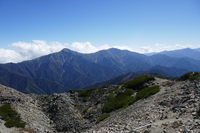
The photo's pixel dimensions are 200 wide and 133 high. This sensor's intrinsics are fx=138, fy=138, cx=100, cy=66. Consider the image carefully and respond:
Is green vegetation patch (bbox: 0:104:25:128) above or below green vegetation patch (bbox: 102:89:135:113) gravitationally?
above

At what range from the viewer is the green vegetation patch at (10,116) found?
28.5 meters

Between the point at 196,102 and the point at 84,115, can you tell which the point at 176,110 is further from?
the point at 84,115

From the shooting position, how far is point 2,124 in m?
27.9

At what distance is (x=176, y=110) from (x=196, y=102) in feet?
8.63

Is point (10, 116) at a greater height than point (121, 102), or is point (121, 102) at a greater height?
point (10, 116)

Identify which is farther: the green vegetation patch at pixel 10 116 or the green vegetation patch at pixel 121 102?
the green vegetation patch at pixel 121 102

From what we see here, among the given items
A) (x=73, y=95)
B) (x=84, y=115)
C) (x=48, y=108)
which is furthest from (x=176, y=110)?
(x=73, y=95)

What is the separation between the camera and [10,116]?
31828 millimetres

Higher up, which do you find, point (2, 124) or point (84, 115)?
point (2, 124)

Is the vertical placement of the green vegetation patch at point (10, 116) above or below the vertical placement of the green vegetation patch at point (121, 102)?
above

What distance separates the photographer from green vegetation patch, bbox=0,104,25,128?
2852 centimetres

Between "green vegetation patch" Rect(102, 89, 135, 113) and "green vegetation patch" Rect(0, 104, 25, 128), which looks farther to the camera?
"green vegetation patch" Rect(102, 89, 135, 113)

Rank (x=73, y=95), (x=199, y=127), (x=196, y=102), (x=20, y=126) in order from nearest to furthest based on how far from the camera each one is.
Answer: (x=199, y=127)
(x=196, y=102)
(x=20, y=126)
(x=73, y=95)

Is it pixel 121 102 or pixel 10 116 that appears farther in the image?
pixel 121 102
